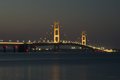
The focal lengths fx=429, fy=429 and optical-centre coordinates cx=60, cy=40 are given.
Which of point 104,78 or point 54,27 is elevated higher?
point 54,27

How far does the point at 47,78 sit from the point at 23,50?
233ft

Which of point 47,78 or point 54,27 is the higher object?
point 54,27

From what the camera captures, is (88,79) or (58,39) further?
(58,39)

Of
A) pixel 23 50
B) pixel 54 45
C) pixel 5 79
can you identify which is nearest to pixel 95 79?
pixel 5 79

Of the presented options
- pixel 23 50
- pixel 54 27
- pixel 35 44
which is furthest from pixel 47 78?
pixel 54 27

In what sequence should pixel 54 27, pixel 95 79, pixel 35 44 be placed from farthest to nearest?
pixel 54 27, pixel 35 44, pixel 95 79

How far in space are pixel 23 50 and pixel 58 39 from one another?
846cm

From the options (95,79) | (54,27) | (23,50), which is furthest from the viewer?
(54,27)

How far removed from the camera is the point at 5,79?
2589 centimetres

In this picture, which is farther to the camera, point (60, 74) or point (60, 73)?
point (60, 73)

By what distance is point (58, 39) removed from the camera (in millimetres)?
95688

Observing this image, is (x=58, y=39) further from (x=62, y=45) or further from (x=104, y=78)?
(x=104, y=78)

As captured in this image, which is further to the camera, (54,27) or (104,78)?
(54,27)

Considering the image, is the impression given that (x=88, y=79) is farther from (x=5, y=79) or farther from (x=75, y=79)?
(x=5, y=79)
